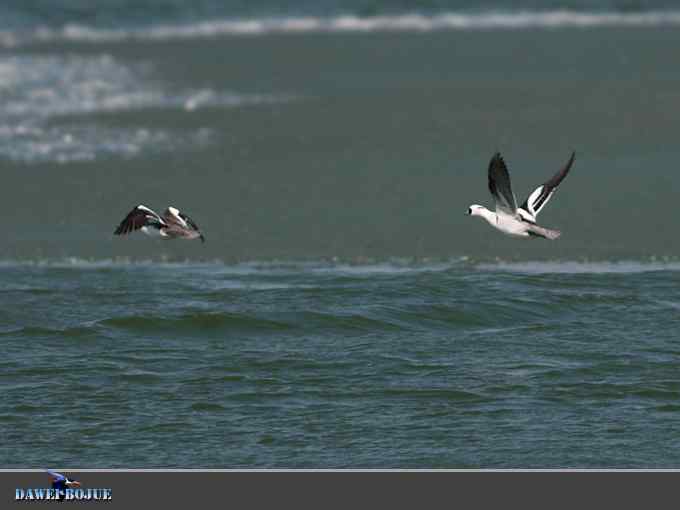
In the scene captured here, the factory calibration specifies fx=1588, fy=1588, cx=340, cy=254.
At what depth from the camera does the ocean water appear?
9195mm

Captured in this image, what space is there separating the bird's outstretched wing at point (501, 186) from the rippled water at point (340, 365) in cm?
76

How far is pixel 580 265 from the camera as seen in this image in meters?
13.3

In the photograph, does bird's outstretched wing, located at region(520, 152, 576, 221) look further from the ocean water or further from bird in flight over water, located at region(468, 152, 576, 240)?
the ocean water

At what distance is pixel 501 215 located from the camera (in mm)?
11773

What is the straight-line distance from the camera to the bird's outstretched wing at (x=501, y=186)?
11.0 metres

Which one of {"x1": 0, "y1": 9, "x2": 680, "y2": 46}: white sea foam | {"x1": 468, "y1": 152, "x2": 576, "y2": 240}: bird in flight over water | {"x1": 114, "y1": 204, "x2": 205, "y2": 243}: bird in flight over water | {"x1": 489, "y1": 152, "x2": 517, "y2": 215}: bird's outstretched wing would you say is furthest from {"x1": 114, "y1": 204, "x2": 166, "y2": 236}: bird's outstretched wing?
{"x1": 0, "y1": 9, "x2": 680, "y2": 46}: white sea foam

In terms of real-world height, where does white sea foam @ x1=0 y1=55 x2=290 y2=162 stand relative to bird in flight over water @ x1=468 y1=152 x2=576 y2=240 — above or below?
above

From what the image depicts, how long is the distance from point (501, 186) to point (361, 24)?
22807 mm

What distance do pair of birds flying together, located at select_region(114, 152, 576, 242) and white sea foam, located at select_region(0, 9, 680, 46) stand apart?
19.8 meters

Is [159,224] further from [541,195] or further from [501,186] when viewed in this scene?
[541,195]
